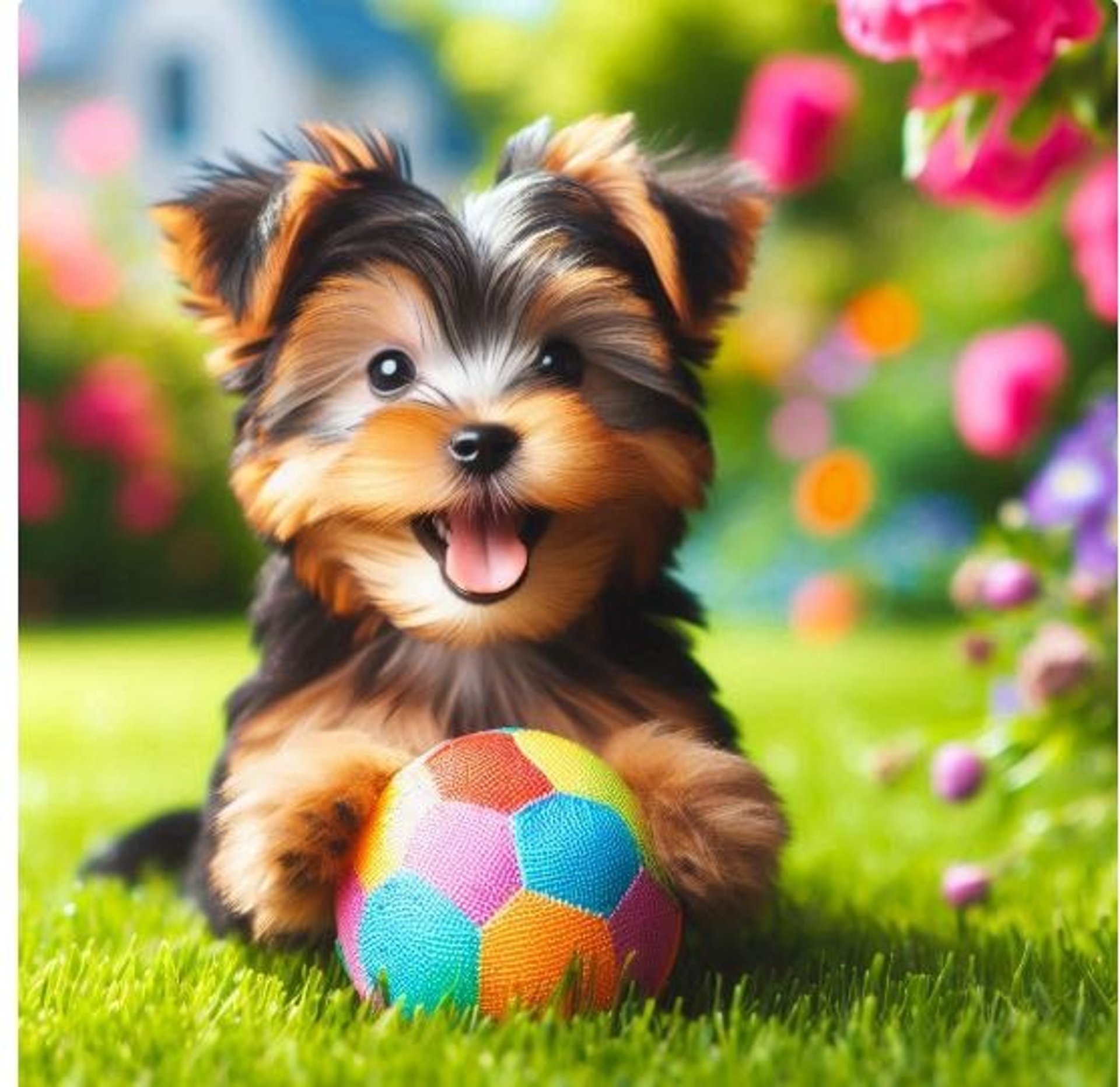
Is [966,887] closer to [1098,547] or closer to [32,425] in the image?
[1098,547]

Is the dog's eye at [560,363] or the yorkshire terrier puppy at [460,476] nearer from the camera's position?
the yorkshire terrier puppy at [460,476]

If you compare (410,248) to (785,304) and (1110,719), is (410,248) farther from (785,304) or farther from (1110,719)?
(785,304)

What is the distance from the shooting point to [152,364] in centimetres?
1323

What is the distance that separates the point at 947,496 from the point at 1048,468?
5.86 m

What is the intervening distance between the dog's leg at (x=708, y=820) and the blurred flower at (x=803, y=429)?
26.1 ft

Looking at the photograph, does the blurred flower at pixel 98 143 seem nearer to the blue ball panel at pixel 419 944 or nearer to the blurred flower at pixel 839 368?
the blurred flower at pixel 839 368

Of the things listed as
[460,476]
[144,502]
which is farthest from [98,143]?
[460,476]

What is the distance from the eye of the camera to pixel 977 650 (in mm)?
3900

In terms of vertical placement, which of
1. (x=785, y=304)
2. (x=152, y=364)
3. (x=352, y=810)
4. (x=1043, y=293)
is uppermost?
(x=352, y=810)

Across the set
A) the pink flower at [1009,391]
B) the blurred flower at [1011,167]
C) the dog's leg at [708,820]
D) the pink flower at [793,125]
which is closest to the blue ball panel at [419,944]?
the dog's leg at [708,820]

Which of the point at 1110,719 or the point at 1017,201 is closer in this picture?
the point at 1110,719

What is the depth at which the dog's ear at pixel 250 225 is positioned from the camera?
267 cm

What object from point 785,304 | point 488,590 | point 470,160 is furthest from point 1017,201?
point 470,160

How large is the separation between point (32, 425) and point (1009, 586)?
379 inches
